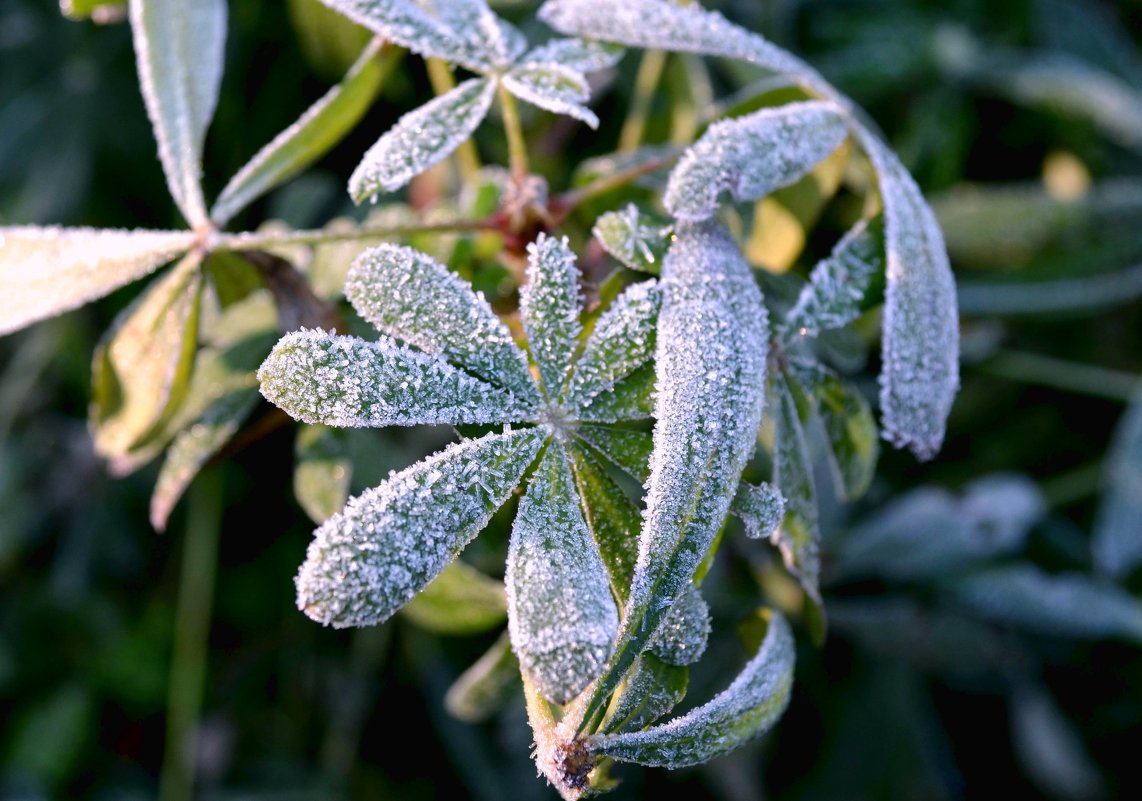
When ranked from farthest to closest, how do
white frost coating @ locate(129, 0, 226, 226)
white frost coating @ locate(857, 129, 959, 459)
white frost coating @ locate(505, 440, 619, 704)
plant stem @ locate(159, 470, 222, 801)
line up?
plant stem @ locate(159, 470, 222, 801) < white frost coating @ locate(129, 0, 226, 226) < white frost coating @ locate(857, 129, 959, 459) < white frost coating @ locate(505, 440, 619, 704)

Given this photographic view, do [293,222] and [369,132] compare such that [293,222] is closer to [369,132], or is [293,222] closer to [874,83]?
[369,132]

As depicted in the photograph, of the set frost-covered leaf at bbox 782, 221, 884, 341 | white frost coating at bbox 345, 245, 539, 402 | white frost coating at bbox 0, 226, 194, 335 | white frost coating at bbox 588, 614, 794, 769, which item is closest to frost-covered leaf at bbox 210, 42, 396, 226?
white frost coating at bbox 0, 226, 194, 335

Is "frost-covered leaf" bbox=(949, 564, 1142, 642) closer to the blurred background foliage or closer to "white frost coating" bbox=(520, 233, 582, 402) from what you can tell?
the blurred background foliage

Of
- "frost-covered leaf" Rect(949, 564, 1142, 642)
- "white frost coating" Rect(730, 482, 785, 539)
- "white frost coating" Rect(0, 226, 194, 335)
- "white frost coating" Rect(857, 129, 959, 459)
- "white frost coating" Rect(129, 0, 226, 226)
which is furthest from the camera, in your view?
"frost-covered leaf" Rect(949, 564, 1142, 642)

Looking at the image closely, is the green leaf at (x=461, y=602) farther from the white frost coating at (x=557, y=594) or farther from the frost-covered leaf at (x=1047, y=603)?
the frost-covered leaf at (x=1047, y=603)

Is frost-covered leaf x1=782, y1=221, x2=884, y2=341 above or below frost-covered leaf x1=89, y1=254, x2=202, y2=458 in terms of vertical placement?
above

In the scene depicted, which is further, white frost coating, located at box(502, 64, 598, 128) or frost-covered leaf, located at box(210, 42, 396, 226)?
frost-covered leaf, located at box(210, 42, 396, 226)

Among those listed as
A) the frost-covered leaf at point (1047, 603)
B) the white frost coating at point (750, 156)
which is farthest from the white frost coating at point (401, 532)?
the frost-covered leaf at point (1047, 603)
